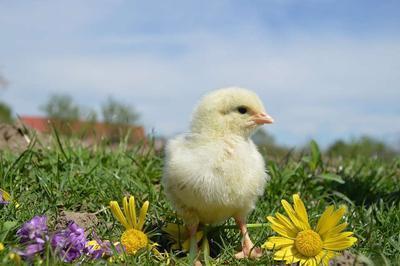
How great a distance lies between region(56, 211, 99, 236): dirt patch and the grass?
0.05 metres

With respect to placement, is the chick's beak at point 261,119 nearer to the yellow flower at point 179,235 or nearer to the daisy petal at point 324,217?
the daisy petal at point 324,217

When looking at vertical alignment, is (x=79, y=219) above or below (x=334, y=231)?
below

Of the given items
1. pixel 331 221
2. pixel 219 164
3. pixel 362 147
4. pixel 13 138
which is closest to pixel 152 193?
pixel 219 164

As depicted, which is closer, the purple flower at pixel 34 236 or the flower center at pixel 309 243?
the purple flower at pixel 34 236

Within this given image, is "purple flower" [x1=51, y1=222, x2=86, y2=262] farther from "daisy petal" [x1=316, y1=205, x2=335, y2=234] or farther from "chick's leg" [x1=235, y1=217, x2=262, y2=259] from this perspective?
"daisy petal" [x1=316, y1=205, x2=335, y2=234]

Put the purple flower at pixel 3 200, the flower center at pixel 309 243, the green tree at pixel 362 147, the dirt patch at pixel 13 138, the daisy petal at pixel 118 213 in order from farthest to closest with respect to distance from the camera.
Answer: the green tree at pixel 362 147
the dirt patch at pixel 13 138
the purple flower at pixel 3 200
the daisy petal at pixel 118 213
the flower center at pixel 309 243

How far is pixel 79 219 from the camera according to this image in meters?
4.16

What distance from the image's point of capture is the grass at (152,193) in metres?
3.91

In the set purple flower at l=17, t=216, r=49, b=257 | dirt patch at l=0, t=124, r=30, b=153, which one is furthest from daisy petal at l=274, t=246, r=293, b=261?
dirt patch at l=0, t=124, r=30, b=153

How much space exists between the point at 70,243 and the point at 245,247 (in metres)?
1.08

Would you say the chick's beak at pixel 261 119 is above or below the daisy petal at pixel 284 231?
above

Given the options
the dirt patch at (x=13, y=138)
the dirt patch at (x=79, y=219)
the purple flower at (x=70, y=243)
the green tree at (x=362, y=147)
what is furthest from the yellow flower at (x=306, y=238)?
the green tree at (x=362, y=147)

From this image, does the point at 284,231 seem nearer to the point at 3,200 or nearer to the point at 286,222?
the point at 286,222

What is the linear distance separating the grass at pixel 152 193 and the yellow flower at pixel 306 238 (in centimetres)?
13
